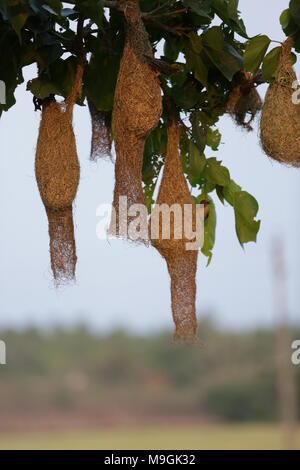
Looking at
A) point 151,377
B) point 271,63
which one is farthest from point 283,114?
point 151,377

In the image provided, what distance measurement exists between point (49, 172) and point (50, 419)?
45.1ft

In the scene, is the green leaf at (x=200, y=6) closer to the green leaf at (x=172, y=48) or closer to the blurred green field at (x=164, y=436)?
the green leaf at (x=172, y=48)

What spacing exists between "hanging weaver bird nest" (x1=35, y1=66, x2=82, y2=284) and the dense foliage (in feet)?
0.13

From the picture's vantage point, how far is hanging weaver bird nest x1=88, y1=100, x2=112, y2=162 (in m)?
1.73

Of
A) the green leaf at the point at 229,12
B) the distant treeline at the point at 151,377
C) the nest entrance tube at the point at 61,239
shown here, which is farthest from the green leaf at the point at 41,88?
the distant treeline at the point at 151,377

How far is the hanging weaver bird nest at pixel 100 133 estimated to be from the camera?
5.68ft

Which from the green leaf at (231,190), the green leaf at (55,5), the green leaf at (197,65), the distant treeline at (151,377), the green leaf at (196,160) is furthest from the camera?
the distant treeline at (151,377)

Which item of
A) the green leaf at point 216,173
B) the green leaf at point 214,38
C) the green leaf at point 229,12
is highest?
the green leaf at point 229,12

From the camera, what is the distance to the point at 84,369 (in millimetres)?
13578

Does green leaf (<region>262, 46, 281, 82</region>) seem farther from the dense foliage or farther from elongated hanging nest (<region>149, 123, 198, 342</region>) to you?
elongated hanging nest (<region>149, 123, 198, 342</region>)
